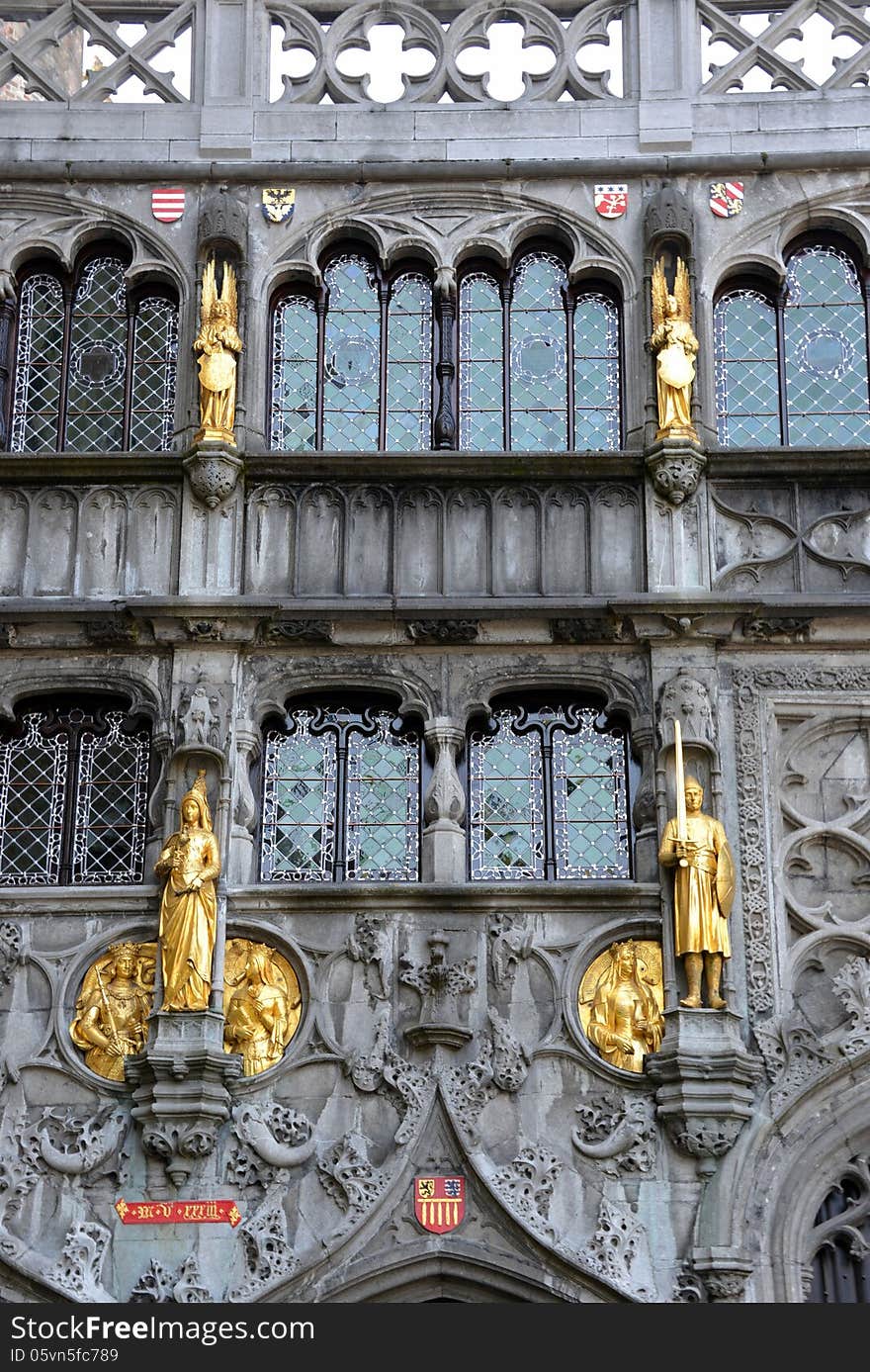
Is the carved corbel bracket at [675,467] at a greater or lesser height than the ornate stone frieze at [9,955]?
greater

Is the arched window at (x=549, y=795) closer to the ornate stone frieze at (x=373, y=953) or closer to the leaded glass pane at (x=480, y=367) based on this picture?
the ornate stone frieze at (x=373, y=953)

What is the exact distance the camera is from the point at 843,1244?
17.1m

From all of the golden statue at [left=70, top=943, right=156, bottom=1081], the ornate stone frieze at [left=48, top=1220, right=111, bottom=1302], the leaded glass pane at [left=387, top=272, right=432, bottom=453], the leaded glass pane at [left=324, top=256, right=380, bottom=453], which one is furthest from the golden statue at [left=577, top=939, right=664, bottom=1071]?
the leaded glass pane at [left=324, top=256, right=380, bottom=453]

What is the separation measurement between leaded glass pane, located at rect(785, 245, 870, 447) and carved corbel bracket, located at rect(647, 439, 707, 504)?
108cm

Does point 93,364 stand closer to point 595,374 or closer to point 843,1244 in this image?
point 595,374

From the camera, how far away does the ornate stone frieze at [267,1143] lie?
56.0 feet

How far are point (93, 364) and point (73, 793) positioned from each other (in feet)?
12.1

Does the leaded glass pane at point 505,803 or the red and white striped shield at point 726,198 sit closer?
the leaded glass pane at point 505,803

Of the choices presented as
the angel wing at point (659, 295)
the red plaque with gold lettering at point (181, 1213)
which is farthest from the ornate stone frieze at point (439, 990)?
the angel wing at point (659, 295)

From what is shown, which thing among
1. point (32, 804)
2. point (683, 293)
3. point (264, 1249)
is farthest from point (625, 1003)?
point (683, 293)

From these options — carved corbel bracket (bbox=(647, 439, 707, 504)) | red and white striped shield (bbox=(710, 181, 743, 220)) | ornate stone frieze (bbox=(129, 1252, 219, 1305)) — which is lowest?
ornate stone frieze (bbox=(129, 1252, 219, 1305))

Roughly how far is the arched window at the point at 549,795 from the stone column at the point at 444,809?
0.25 metres

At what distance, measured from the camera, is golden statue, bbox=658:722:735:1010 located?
56.8 ft

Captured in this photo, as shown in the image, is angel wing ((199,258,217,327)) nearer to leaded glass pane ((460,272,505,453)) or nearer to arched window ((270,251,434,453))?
arched window ((270,251,434,453))
